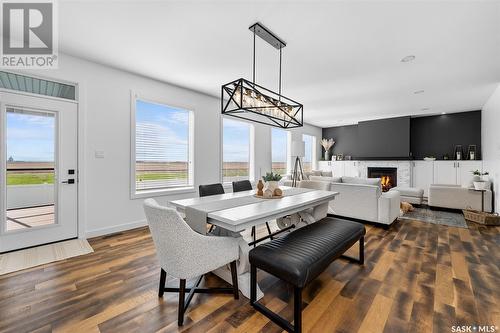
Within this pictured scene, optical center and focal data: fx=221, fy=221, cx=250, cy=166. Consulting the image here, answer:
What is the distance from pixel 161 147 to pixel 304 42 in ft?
9.56

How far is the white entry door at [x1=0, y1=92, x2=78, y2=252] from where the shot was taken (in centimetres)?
263

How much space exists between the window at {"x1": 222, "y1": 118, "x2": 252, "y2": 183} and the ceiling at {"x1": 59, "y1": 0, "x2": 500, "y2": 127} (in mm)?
1233

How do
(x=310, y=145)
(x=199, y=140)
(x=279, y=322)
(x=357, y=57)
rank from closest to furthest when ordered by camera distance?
(x=279, y=322)
(x=357, y=57)
(x=199, y=140)
(x=310, y=145)

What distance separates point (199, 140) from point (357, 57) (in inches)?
120

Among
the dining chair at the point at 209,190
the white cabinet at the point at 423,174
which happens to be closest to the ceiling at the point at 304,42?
the dining chair at the point at 209,190

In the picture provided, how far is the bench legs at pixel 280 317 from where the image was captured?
4.84 feet

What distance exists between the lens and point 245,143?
5.71 meters

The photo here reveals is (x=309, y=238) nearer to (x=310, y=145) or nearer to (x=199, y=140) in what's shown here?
(x=199, y=140)

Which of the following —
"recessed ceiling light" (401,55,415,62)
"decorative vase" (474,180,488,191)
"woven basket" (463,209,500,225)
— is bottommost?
"woven basket" (463,209,500,225)

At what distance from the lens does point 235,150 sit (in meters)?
5.45

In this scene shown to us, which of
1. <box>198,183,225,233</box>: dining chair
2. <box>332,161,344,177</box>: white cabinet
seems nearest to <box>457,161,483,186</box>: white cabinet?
<box>332,161,344,177</box>: white cabinet

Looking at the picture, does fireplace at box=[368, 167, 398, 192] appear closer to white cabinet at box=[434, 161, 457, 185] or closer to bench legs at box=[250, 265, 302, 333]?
white cabinet at box=[434, 161, 457, 185]

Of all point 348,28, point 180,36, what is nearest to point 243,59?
point 180,36

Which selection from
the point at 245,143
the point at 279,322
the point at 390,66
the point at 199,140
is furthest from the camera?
the point at 245,143
